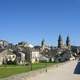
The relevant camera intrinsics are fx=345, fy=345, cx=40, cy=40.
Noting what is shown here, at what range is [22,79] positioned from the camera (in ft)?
123

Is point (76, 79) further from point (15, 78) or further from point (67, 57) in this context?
point (67, 57)

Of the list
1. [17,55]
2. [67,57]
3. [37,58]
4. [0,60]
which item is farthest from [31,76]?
[67,57]

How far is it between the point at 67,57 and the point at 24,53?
45.3 m

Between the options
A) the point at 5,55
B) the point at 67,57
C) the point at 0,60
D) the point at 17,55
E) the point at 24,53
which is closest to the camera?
the point at 0,60

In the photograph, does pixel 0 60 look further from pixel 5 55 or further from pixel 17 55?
pixel 17 55

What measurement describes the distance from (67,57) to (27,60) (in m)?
48.2

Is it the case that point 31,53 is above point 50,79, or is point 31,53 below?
above

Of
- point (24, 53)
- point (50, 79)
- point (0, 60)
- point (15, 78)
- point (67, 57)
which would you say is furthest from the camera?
point (67, 57)

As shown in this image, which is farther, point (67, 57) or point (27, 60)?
point (67, 57)

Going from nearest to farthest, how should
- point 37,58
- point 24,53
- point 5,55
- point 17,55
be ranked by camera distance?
point 5,55
point 17,55
point 24,53
point 37,58

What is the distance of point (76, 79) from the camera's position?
4428cm

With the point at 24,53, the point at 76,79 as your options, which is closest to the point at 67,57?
the point at 24,53

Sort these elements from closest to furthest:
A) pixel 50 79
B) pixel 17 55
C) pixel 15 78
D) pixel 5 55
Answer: pixel 15 78
pixel 50 79
pixel 5 55
pixel 17 55

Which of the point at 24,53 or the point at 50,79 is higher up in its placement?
the point at 24,53
